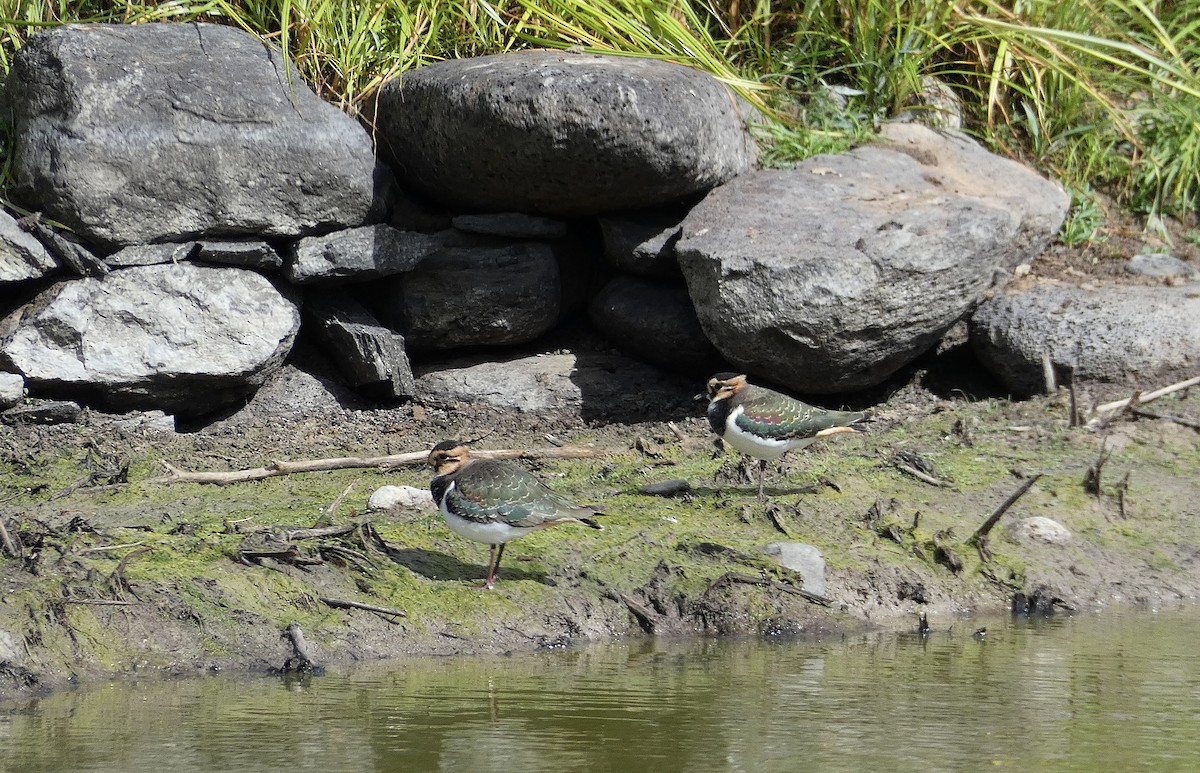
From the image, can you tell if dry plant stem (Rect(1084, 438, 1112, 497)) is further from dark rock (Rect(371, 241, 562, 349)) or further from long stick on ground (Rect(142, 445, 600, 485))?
dark rock (Rect(371, 241, 562, 349))

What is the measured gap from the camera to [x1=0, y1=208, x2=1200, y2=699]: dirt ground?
233 inches

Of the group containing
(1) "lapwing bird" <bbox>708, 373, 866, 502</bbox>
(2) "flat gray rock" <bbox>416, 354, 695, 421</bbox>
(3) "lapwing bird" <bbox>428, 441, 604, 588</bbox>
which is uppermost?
(3) "lapwing bird" <bbox>428, 441, 604, 588</bbox>

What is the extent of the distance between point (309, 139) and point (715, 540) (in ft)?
12.6

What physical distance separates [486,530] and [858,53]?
607 cm

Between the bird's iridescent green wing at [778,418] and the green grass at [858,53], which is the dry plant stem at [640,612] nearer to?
the bird's iridescent green wing at [778,418]

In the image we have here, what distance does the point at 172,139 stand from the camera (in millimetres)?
8453

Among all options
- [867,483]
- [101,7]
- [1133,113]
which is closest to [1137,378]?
[867,483]

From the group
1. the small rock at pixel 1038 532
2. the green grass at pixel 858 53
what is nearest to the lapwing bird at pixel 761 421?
the small rock at pixel 1038 532

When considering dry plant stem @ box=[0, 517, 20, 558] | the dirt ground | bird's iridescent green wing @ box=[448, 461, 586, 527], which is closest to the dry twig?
the dirt ground

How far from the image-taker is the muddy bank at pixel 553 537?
5918 millimetres

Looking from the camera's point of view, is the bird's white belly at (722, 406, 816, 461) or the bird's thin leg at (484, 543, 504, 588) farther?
the bird's white belly at (722, 406, 816, 461)

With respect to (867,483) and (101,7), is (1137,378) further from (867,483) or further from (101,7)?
(101,7)

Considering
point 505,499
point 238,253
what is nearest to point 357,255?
point 238,253

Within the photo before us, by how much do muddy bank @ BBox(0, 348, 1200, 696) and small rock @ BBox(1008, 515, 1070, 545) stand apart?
2 cm
